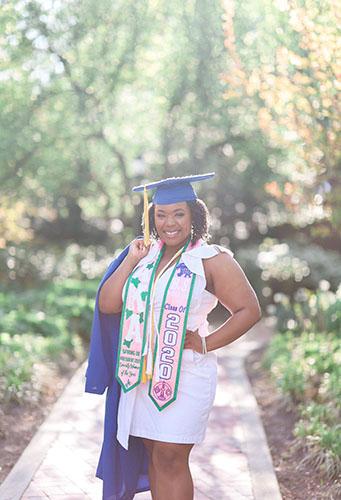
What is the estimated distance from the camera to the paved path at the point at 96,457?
4773 mm

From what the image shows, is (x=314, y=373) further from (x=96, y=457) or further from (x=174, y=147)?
(x=174, y=147)

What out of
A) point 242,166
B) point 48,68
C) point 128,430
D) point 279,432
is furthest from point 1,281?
point 128,430

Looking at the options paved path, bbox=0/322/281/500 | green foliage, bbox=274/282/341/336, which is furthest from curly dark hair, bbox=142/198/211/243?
green foliage, bbox=274/282/341/336

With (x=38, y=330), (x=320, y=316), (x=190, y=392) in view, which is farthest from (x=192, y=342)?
(x=38, y=330)

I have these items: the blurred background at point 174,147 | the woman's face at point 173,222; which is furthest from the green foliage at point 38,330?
the woman's face at point 173,222

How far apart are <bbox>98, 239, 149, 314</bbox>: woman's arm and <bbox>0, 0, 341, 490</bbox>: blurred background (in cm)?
190

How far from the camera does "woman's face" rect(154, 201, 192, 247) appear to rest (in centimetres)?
368

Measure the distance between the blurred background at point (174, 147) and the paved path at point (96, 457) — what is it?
42 centimetres

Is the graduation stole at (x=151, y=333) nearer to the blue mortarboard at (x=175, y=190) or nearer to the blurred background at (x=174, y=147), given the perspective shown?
the blue mortarboard at (x=175, y=190)

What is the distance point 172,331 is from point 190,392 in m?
0.28

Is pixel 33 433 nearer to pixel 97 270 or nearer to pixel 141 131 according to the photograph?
pixel 141 131

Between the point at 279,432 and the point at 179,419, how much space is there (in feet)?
11.0

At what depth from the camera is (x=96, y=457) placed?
557 cm

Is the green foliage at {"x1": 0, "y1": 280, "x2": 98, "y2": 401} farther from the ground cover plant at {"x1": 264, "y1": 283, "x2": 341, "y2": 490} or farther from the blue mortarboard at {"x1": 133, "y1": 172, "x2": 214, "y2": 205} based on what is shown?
the blue mortarboard at {"x1": 133, "y1": 172, "x2": 214, "y2": 205}
